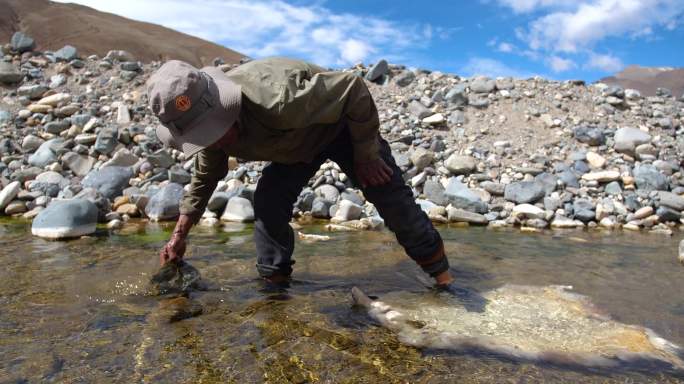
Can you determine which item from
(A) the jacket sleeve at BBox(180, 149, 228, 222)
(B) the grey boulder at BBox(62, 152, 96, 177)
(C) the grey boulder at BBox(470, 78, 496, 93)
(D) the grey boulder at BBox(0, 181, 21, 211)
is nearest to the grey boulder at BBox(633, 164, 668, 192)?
(C) the grey boulder at BBox(470, 78, 496, 93)

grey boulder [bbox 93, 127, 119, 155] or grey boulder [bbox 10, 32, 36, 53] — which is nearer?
grey boulder [bbox 93, 127, 119, 155]

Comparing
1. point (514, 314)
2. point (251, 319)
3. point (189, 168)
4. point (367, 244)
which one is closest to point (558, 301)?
Result: point (514, 314)

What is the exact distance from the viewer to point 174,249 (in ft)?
9.45

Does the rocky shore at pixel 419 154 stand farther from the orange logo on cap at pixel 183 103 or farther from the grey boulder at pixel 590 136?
the orange logo on cap at pixel 183 103

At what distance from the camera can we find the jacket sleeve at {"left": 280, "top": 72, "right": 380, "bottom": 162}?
2191 millimetres

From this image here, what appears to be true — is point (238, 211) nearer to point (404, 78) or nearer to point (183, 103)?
point (183, 103)

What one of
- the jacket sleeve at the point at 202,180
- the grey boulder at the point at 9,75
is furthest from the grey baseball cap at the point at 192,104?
the grey boulder at the point at 9,75

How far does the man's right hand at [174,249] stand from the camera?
9.39 feet

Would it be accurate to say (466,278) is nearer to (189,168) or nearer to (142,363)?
(142,363)

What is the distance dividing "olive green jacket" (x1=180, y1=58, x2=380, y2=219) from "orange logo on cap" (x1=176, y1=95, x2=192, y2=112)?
0.27m

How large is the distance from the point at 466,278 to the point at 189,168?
5.06m

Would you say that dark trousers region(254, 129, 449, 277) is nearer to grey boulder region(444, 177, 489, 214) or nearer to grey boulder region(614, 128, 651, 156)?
grey boulder region(444, 177, 489, 214)

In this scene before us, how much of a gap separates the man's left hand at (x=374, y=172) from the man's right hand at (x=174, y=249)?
41.8 inches

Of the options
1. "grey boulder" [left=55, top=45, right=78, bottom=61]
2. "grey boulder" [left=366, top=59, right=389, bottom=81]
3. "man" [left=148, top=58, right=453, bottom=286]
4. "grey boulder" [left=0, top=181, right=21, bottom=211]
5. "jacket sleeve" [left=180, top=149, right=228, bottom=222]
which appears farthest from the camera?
"grey boulder" [left=55, top=45, right=78, bottom=61]
